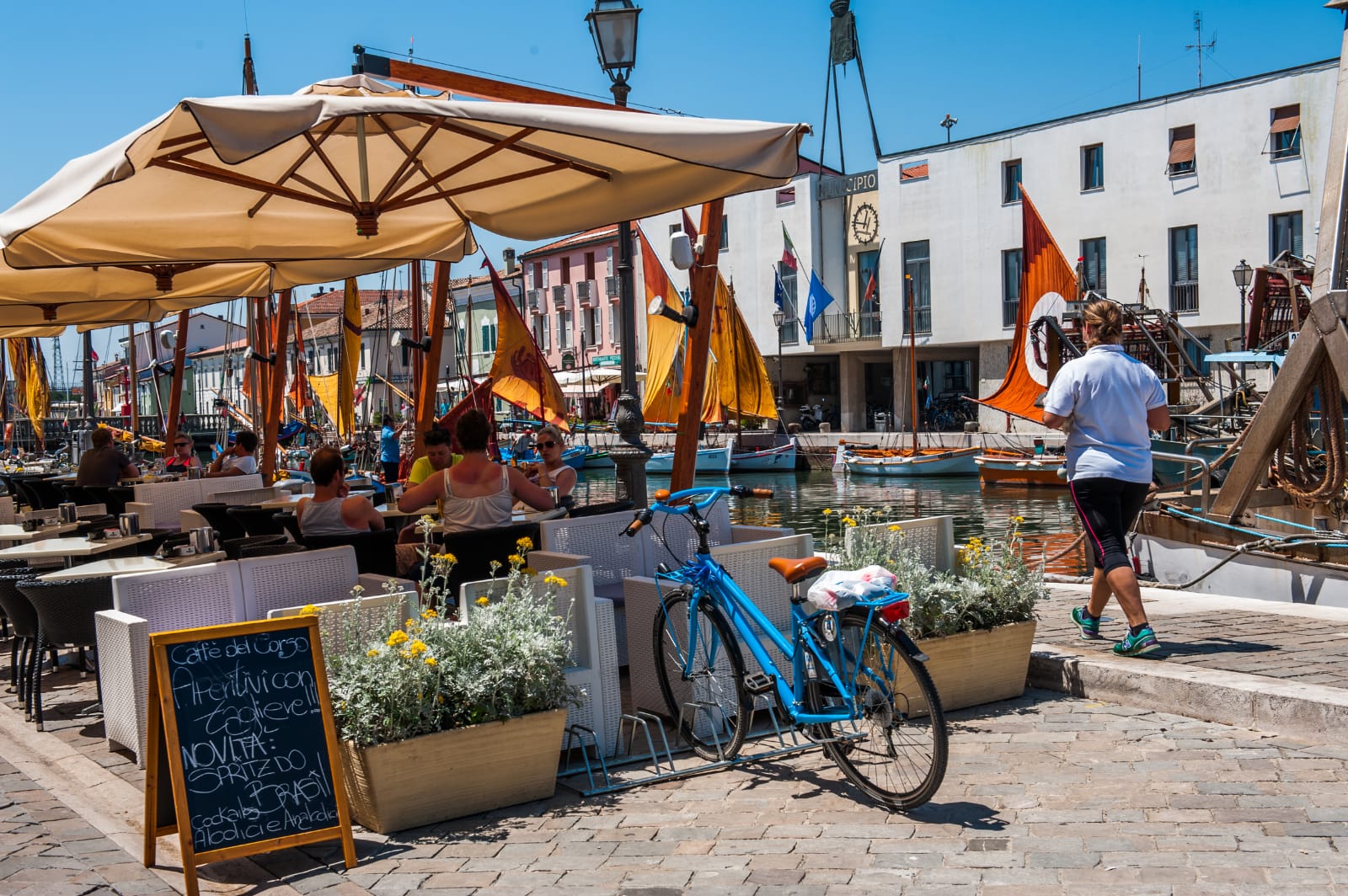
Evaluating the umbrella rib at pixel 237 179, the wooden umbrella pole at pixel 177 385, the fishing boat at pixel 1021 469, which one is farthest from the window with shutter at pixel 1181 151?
the umbrella rib at pixel 237 179

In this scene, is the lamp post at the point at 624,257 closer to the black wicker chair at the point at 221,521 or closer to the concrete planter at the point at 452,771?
the black wicker chair at the point at 221,521

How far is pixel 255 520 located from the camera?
27.0 feet

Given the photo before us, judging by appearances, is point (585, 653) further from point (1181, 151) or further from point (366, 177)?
point (1181, 151)

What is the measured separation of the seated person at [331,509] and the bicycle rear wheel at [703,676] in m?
1.93

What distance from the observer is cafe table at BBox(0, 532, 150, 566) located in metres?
7.57

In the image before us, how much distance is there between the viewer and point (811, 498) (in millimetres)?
33594

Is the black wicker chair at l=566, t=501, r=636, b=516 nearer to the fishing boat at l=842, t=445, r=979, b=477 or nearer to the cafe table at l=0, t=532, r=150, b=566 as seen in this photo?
the cafe table at l=0, t=532, r=150, b=566

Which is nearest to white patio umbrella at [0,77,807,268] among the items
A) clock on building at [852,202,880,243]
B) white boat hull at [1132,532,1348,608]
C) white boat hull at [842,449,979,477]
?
white boat hull at [1132,532,1348,608]

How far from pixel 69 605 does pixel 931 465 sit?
108 ft

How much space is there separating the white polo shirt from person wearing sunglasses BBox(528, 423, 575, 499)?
3.46 m

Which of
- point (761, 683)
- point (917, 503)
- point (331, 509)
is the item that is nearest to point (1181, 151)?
point (917, 503)

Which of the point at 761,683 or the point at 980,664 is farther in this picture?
the point at 980,664

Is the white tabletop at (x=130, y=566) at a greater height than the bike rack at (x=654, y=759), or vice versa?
the white tabletop at (x=130, y=566)

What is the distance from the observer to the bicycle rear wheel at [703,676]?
5.20m
